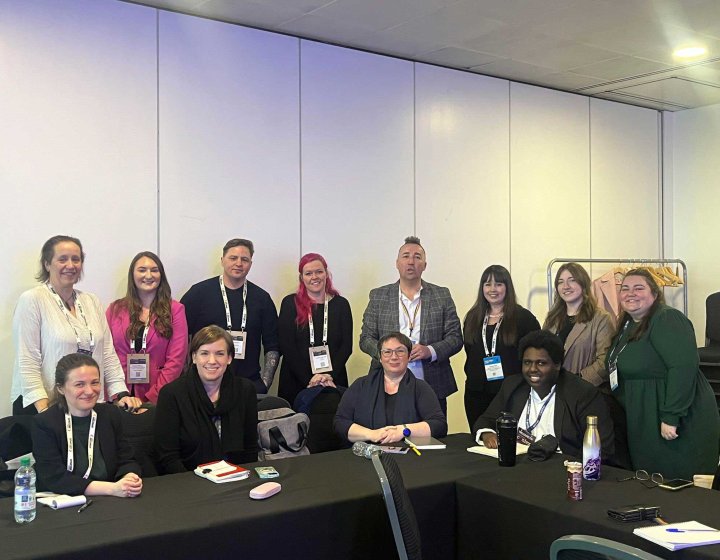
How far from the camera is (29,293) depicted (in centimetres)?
391

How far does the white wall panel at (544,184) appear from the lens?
6.63 metres

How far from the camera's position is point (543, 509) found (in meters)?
2.63

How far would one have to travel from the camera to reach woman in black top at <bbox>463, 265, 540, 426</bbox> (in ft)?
15.3

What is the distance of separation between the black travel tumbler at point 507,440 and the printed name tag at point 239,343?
1.78 metres

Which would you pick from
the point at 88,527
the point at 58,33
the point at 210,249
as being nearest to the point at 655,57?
the point at 210,249

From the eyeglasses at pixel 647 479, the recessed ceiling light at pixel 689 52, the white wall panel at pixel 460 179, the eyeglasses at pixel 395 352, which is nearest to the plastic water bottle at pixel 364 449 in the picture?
the eyeglasses at pixel 395 352

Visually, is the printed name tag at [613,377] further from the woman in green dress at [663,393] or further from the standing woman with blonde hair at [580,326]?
the standing woman with blonde hair at [580,326]

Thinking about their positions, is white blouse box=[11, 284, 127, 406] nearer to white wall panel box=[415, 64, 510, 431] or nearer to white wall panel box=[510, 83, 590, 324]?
white wall panel box=[415, 64, 510, 431]

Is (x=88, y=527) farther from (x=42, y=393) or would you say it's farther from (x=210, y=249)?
(x=210, y=249)

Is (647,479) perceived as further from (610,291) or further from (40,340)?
(610,291)

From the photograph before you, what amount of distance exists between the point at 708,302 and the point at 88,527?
5.81 m

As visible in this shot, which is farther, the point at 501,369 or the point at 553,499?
the point at 501,369

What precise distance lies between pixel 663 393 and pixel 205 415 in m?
2.14

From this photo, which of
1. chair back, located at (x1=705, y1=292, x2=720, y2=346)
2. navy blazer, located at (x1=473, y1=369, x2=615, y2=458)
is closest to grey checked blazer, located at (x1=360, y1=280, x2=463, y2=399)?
navy blazer, located at (x1=473, y1=369, x2=615, y2=458)
